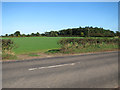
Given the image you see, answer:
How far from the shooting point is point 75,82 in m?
5.57

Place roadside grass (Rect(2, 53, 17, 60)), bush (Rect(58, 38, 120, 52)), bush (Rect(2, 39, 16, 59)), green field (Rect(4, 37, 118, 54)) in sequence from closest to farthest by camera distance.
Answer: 1. roadside grass (Rect(2, 53, 17, 60))
2. bush (Rect(2, 39, 16, 59))
3. bush (Rect(58, 38, 120, 52))
4. green field (Rect(4, 37, 118, 54))

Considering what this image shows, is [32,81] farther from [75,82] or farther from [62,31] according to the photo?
[62,31]

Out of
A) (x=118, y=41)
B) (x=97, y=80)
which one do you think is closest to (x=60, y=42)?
(x=97, y=80)

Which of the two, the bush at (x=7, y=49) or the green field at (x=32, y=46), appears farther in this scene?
the green field at (x=32, y=46)

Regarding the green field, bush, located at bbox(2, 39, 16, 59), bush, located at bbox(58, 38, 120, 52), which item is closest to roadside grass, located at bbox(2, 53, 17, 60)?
bush, located at bbox(2, 39, 16, 59)

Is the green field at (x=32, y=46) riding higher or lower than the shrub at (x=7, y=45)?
lower

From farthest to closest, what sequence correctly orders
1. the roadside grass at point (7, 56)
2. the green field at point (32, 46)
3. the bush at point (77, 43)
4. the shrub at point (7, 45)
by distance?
the green field at point (32, 46), the bush at point (77, 43), the shrub at point (7, 45), the roadside grass at point (7, 56)

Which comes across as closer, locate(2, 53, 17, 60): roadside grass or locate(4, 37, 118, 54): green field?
locate(2, 53, 17, 60): roadside grass

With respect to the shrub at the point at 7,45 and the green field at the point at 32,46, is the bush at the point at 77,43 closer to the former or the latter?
the green field at the point at 32,46

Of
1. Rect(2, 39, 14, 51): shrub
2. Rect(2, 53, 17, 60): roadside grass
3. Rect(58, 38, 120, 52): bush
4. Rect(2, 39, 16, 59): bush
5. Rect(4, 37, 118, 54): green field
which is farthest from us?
Rect(4, 37, 118, 54): green field

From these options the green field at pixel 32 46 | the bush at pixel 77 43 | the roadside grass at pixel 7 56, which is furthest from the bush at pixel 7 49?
the bush at pixel 77 43

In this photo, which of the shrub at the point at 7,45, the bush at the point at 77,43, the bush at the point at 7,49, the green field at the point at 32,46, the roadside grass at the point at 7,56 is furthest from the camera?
the green field at the point at 32,46

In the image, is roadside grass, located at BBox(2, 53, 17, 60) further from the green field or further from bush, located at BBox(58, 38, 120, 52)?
bush, located at BBox(58, 38, 120, 52)

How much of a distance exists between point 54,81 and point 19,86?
1.68 meters
